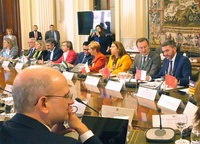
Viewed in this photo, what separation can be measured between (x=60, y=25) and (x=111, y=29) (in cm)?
220

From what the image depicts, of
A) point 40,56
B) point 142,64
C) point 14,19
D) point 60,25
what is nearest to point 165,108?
point 142,64

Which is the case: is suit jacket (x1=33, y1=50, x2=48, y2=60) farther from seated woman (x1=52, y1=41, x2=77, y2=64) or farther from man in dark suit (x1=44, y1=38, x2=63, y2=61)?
seated woman (x1=52, y1=41, x2=77, y2=64)

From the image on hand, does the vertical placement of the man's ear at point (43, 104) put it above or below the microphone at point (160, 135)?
above

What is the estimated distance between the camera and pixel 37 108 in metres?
1.38

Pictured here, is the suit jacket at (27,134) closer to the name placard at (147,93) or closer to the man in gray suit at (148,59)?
the name placard at (147,93)

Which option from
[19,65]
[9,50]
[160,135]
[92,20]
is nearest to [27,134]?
[160,135]

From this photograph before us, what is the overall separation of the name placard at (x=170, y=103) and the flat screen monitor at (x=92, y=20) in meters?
6.95

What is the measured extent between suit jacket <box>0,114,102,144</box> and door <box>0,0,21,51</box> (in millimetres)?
11705

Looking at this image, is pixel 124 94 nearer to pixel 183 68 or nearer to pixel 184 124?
pixel 183 68

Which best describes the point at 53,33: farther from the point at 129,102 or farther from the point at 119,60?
the point at 129,102

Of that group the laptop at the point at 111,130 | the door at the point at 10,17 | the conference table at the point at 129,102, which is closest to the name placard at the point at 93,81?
the conference table at the point at 129,102

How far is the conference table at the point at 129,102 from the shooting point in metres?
2.45

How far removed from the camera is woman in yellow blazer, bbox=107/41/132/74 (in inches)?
208

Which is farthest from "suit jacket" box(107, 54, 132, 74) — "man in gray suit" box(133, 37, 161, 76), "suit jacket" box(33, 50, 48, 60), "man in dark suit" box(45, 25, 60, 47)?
"man in dark suit" box(45, 25, 60, 47)
